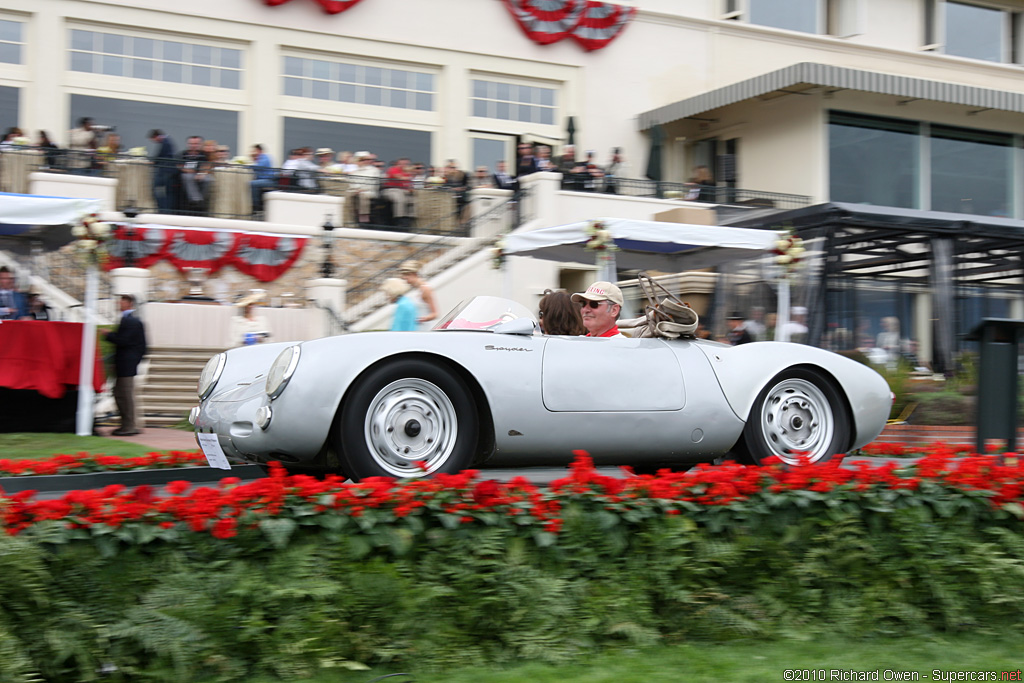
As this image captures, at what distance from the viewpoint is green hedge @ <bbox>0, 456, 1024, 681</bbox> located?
11.2ft

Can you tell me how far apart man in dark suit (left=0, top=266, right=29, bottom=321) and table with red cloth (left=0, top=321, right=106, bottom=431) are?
2.50 m

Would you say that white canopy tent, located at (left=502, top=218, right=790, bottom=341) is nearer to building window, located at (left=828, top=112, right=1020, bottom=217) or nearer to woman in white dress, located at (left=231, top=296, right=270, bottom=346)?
woman in white dress, located at (left=231, top=296, right=270, bottom=346)

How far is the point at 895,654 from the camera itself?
13.0 ft

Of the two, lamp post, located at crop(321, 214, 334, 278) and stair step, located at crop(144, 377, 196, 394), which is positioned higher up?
lamp post, located at crop(321, 214, 334, 278)

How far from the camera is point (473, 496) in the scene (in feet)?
13.4

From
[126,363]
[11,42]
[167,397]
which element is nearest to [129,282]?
[167,397]

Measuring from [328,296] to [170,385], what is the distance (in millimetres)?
3245

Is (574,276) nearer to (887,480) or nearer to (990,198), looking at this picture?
(990,198)

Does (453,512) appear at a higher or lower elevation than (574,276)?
lower

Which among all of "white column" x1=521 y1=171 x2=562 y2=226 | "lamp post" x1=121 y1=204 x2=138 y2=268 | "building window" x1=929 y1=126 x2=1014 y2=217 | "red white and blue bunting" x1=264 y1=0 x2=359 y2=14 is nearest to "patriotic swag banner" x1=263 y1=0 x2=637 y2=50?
"red white and blue bunting" x1=264 y1=0 x2=359 y2=14

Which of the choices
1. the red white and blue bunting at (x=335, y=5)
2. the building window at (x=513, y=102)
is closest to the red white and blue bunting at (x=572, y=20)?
the building window at (x=513, y=102)

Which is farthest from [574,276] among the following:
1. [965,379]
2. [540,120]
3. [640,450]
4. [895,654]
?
[895,654]

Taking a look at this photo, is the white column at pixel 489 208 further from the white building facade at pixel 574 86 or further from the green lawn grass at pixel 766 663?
the green lawn grass at pixel 766 663

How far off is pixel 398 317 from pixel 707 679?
6.78 meters
